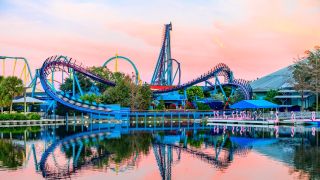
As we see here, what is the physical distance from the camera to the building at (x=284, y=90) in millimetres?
69475

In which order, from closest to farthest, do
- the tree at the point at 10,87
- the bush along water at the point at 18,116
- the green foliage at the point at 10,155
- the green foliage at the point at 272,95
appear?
the green foliage at the point at 10,155, the bush along water at the point at 18,116, the tree at the point at 10,87, the green foliage at the point at 272,95

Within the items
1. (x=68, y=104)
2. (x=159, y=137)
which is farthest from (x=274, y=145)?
(x=68, y=104)

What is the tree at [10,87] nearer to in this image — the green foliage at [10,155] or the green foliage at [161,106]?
the green foliage at [161,106]

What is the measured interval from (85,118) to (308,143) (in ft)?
109

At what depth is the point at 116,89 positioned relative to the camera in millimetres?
65250

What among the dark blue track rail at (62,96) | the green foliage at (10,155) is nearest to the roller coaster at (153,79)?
the dark blue track rail at (62,96)

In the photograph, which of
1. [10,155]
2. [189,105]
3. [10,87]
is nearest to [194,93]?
[189,105]

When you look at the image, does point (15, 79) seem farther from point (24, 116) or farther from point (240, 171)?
point (240, 171)

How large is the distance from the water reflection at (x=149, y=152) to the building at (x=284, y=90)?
96.7 ft

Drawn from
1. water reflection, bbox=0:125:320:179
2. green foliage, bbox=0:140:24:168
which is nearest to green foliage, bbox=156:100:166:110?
water reflection, bbox=0:125:320:179

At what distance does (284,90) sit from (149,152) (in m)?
46.4

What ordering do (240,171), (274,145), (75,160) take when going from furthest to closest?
1. (274,145)
2. (75,160)
3. (240,171)

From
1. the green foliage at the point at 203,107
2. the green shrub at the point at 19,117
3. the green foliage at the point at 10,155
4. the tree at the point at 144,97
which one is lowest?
the green foliage at the point at 10,155

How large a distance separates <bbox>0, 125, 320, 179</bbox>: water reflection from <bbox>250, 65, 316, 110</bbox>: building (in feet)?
96.7
